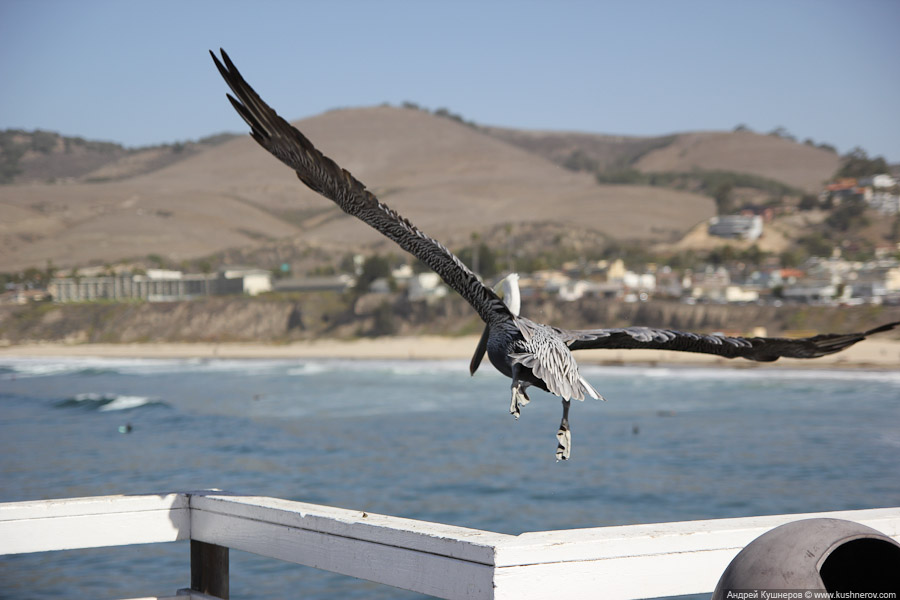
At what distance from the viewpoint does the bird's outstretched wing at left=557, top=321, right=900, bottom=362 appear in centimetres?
669

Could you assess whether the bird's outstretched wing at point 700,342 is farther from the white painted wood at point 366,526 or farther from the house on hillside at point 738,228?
the house on hillside at point 738,228

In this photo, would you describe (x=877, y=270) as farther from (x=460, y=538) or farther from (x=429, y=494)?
(x=460, y=538)

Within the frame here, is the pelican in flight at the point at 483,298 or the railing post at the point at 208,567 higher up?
the pelican in flight at the point at 483,298

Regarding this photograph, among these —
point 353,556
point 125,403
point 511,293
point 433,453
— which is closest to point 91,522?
point 353,556

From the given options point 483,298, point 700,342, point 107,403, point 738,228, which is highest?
point 738,228

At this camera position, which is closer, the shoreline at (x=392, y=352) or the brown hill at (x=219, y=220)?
the shoreline at (x=392, y=352)

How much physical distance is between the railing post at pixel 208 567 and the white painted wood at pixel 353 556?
0.40ft

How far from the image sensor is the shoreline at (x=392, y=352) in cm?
6744

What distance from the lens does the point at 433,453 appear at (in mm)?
31922

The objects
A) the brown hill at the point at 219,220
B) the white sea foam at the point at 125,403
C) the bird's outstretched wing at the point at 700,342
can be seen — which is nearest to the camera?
the bird's outstretched wing at the point at 700,342

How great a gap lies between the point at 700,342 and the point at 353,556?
13.4 feet

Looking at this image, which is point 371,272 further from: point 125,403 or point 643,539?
point 643,539

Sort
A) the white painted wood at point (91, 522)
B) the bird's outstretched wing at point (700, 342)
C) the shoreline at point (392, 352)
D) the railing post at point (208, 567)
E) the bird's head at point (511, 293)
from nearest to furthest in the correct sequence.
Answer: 1. the white painted wood at point (91, 522)
2. the railing post at point (208, 567)
3. the bird's outstretched wing at point (700, 342)
4. the bird's head at point (511, 293)
5. the shoreline at point (392, 352)

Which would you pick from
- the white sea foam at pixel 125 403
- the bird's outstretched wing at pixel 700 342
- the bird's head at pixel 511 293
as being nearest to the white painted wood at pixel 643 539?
the bird's outstretched wing at pixel 700 342
